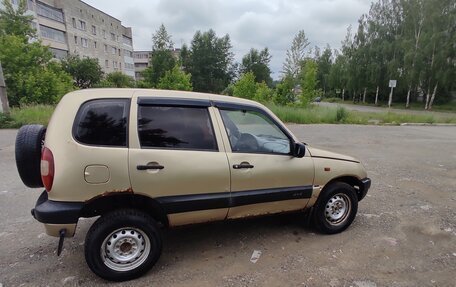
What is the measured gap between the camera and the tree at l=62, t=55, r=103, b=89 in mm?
40969

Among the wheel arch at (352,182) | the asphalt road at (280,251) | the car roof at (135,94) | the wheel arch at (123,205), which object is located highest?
the car roof at (135,94)

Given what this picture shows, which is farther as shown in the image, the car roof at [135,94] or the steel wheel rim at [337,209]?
the steel wheel rim at [337,209]

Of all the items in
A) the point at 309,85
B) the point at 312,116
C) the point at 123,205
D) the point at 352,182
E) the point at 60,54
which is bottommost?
the point at 312,116

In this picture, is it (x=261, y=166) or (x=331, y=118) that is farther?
(x=331, y=118)

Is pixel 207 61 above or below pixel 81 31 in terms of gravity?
below

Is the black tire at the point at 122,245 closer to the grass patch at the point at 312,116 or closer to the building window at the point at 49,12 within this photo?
the grass patch at the point at 312,116

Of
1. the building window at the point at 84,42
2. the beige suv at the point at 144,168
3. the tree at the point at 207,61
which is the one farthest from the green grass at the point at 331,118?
the tree at the point at 207,61

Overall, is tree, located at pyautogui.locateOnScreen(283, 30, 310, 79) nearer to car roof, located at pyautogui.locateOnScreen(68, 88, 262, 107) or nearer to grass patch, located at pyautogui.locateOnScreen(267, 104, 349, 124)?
grass patch, located at pyautogui.locateOnScreen(267, 104, 349, 124)

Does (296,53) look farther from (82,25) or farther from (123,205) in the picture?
(82,25)

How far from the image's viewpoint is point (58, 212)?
2.45m

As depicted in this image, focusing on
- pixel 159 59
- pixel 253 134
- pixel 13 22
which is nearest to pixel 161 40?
pixel 159 59

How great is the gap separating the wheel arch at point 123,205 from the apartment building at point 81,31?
43664 mm

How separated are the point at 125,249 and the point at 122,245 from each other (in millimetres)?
52

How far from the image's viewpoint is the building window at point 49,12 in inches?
1608
